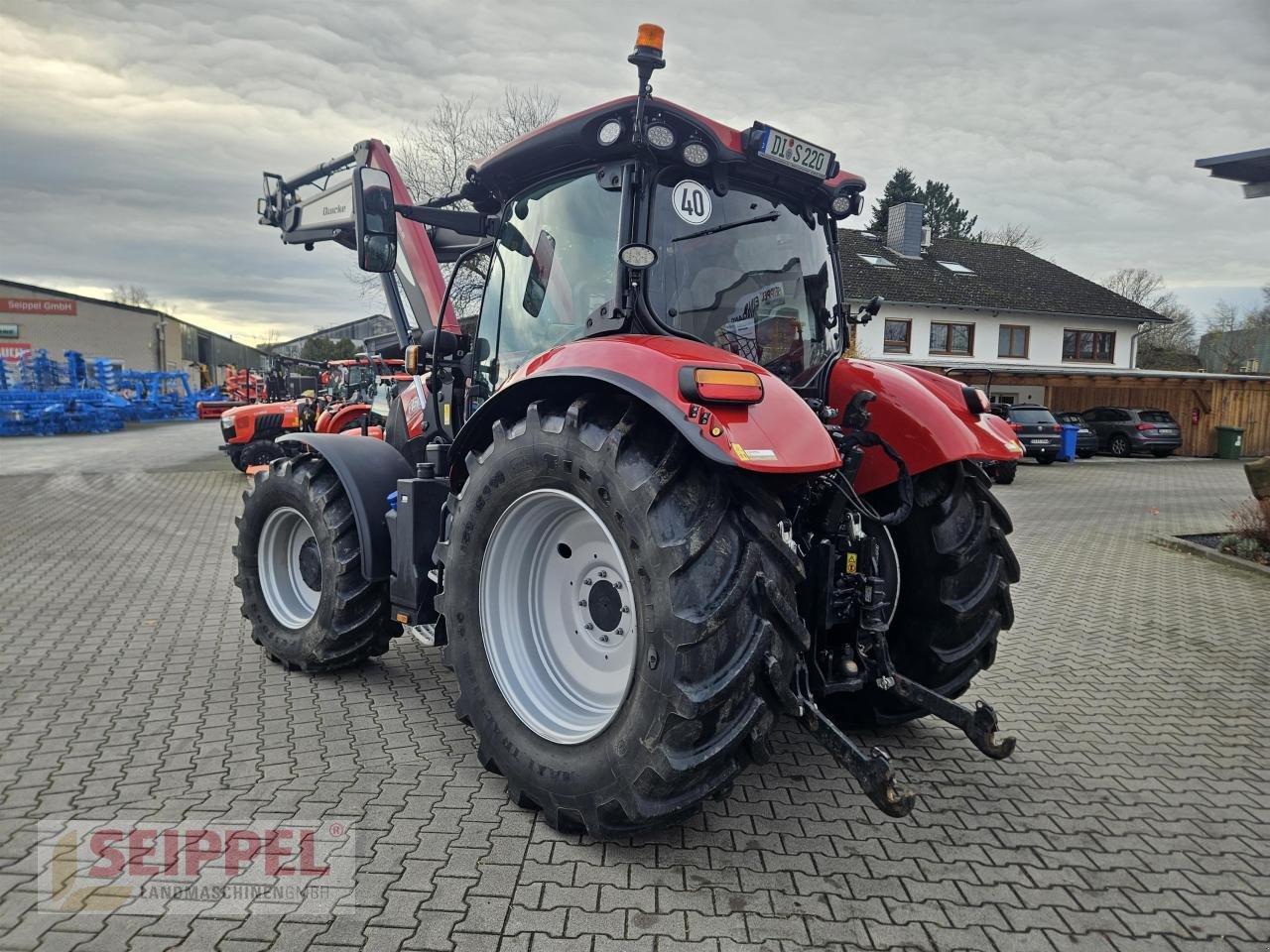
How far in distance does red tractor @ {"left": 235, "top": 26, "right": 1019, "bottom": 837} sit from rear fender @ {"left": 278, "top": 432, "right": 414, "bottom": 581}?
2 centimetres

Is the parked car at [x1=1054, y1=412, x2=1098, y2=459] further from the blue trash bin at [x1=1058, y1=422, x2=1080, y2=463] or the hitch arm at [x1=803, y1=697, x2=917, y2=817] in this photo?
the hitch arm at [x1=803, y1=697, x2=917, y2=817]

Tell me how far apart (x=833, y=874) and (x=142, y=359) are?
5798 cm

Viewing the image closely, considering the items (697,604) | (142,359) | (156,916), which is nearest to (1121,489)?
(697,604)

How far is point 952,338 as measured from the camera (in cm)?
2756

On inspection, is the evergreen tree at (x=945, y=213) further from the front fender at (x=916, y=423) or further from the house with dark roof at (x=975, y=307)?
the front fender at (x=916, y=423)

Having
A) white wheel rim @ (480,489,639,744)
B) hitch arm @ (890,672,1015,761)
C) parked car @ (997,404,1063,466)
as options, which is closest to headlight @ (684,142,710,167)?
white wheel rim @ (480,489,639,744)

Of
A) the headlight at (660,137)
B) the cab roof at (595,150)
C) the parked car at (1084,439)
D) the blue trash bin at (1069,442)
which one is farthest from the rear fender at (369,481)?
the parked car at (1084,439)

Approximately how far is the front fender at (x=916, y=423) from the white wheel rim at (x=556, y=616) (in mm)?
1269

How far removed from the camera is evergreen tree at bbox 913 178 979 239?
44219 millimetres

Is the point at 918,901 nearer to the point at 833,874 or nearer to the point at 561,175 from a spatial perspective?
the point at 833,874

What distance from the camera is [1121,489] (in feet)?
50.8

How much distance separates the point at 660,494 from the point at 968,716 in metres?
1.58

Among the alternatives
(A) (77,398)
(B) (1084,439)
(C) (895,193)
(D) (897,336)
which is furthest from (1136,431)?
(A) (77,398)

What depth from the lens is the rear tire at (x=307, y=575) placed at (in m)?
4.17
